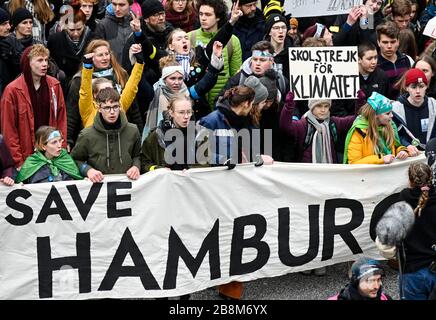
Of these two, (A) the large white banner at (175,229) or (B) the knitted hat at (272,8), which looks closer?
(A) the large white banner at (175,229)

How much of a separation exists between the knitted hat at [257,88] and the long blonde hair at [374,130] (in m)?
0.87

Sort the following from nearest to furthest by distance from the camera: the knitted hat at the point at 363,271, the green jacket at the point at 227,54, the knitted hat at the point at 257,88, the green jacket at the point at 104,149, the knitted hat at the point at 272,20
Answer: the knitted hat at the point at 363,271, the green jacket at the point at 104,149, the knitted hat at the point at 257,88, the green jacket at the point at 227,54, the knitted hat at the point at 272,20

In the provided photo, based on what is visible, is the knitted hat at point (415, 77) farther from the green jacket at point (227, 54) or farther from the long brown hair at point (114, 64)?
the long brown hair at point (114, 64)

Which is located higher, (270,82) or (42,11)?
(42,11)

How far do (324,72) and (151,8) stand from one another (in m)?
2.26

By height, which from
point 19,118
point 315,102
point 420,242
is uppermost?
point 315,102

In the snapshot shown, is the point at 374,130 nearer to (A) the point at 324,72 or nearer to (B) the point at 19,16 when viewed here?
(A) the point at 324,72

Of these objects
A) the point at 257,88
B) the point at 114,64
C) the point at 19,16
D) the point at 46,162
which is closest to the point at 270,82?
the point at 257,88

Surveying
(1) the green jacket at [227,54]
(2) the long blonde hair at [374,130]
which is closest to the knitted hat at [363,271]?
(2) the long blonde hair at [374,130]

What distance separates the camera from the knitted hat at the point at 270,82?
10742mm

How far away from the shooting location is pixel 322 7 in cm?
1241

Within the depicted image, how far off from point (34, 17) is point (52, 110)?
210cm

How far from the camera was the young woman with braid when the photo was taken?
873 centimetres
